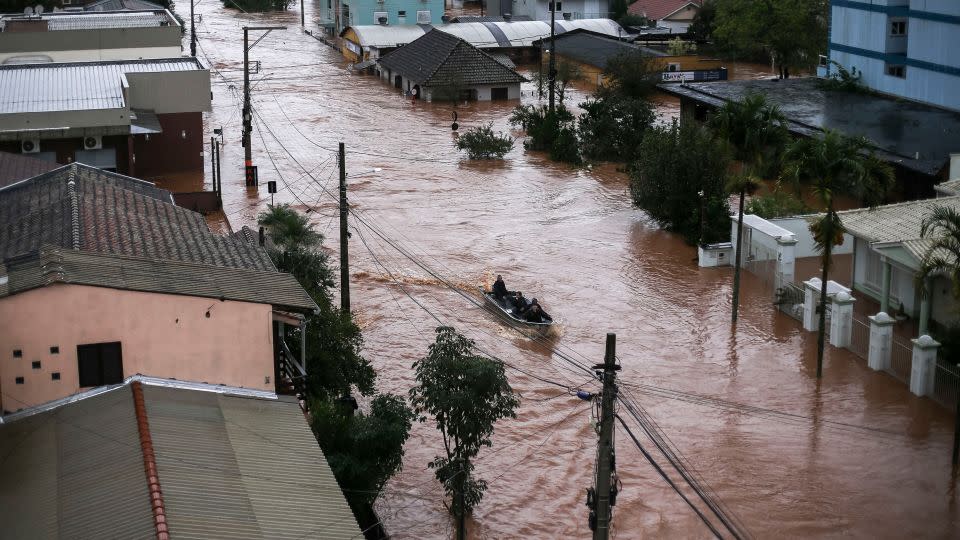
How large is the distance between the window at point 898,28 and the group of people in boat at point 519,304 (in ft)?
85.3

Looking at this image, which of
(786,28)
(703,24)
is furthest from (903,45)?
(703,24)

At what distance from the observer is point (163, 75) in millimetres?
47219

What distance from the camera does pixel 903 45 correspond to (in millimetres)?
50344

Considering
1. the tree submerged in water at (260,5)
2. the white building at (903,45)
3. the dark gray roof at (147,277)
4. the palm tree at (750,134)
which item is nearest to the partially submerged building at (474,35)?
the white building at (903,45)

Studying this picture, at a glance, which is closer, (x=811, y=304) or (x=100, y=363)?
(x=100, y=363)

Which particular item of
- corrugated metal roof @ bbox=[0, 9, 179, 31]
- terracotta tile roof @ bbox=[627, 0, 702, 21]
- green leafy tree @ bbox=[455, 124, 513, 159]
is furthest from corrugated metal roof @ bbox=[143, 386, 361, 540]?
terracotta tile roof @ bbox=[627, 0, 702, 21]

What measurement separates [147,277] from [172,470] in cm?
429

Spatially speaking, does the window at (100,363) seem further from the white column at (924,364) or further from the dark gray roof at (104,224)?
the white column at (924,364)

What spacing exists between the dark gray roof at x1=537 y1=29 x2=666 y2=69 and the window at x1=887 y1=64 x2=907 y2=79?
17291mm

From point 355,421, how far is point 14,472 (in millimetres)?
5638

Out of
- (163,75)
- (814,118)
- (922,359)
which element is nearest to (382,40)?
(163,75)

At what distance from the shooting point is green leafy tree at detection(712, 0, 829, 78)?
65.6 m

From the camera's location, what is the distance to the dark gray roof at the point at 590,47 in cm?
7086

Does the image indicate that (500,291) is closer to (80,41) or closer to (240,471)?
(240,471)
